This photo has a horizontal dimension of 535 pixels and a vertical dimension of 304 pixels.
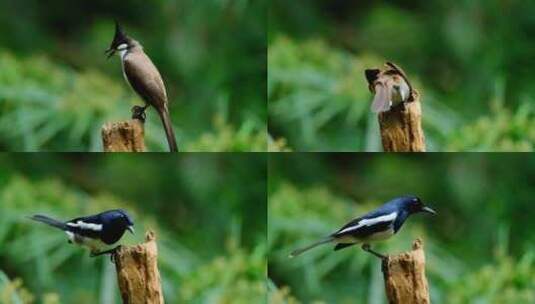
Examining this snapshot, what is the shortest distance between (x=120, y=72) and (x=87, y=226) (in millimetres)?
420

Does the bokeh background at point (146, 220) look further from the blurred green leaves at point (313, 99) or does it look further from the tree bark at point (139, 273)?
the tree bark at point (139, 273)

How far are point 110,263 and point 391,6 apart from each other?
98cm

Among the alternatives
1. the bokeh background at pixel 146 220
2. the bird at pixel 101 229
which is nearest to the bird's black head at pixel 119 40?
the bokeh background at pixel 146 220

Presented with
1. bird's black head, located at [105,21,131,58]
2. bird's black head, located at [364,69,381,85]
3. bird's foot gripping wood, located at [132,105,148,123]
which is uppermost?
bird's black head, located at [105,21,131,58]

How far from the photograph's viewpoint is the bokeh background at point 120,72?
148 inches

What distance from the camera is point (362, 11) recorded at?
3.77 m

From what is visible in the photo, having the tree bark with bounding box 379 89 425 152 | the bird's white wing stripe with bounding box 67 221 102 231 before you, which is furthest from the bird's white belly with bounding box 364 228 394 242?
the bird's white wing stripe with bounding box 67 221 102 231

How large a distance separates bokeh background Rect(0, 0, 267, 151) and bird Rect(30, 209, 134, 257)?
235 mm

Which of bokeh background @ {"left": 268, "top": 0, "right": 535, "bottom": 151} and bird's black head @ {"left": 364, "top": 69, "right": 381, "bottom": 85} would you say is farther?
bokeh background @ {"left": 268, "top": 0, "right": 535, "bottom": 151}

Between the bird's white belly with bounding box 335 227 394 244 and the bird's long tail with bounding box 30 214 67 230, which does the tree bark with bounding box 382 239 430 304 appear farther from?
the bird's long tail with bounding box 30 214 67 230

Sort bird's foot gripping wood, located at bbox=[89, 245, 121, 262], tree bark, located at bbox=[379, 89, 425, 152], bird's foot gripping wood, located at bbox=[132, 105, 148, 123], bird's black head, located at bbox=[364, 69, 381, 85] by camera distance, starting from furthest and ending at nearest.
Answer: bird's foot gripping wood, located at bbox=[132, 105, 148, 123] → bird's foot gripping wood, located at bbox=[89, 245, 121, 262] → bird's black head, located at bbox=[364, 69, 381, 85] → tree bark, located at bbox=[379, 89, 425, 152]

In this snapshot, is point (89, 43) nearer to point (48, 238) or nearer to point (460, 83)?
point (48, 238)

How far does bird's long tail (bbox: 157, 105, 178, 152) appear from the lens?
362 centimetres

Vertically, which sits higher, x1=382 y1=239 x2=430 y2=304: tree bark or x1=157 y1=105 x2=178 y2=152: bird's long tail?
x1=157 y1=105 x2=178 y2=152: bird's long tail
